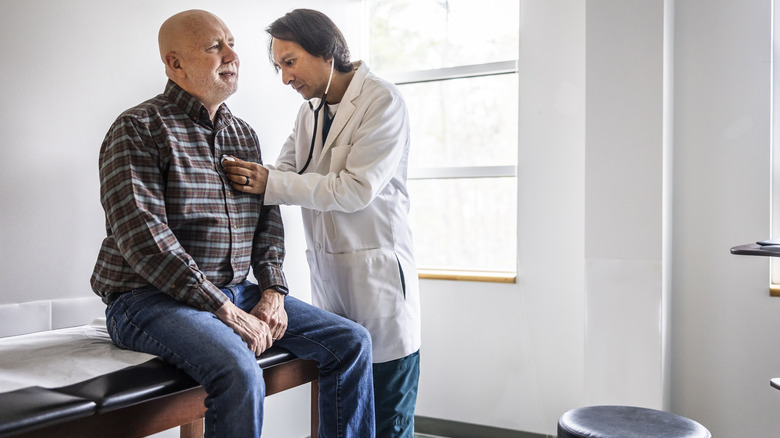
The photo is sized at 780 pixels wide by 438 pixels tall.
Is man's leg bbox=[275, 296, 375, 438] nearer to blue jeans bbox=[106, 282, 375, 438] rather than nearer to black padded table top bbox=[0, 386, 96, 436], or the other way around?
blue jeans bbox=[106, 282, 375, 438]

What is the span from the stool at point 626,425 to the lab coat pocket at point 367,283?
609mm

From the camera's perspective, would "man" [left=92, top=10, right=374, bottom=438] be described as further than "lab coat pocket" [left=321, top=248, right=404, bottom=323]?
No

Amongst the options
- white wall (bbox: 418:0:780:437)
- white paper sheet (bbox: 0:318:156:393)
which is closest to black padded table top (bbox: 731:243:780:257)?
white wall (bbox: 418:0:780:437)

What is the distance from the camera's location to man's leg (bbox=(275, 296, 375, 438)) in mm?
1687

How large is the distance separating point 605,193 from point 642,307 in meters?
0.43

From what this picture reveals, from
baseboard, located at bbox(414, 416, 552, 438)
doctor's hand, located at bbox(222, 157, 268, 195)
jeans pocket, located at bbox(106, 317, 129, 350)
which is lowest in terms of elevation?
baseboard, located at bbox(414, 416, 552, 438)

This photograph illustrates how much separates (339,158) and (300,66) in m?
0.32

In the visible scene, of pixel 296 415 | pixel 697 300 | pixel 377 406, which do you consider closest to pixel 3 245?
pixel 377 406

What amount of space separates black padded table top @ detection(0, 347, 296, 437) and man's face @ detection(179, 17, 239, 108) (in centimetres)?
73

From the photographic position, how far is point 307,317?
177 centimetres

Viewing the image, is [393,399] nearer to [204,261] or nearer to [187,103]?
[204,261]

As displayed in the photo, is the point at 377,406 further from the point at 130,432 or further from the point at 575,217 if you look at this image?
the point at 575,217

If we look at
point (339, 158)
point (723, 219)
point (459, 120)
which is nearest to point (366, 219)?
point (339, 158)

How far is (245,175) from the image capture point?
1745 millimetres
